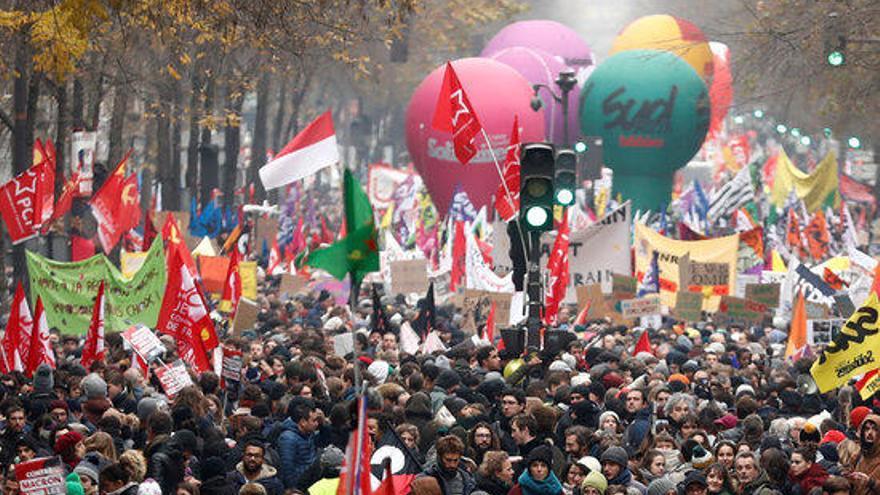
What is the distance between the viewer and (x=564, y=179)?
66.1 ft

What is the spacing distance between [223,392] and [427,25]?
43.1 metres

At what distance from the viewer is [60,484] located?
37.7ft

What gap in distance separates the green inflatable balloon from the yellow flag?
30850 millimetres

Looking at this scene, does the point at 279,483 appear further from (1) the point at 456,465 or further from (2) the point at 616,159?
(2) the point at 616,159

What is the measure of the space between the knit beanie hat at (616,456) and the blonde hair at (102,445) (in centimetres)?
284

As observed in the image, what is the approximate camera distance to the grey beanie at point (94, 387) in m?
15.1

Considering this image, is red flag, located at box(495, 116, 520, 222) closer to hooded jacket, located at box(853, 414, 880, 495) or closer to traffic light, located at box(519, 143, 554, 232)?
traffic light, located at box(519, 143, 554, 232)

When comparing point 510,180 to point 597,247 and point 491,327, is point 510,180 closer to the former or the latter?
point 491,327

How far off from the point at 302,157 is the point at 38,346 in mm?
3915

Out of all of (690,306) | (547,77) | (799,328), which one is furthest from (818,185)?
(799,328)

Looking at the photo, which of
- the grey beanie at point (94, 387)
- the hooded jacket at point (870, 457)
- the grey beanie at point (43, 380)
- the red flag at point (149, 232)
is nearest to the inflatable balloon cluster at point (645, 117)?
the red flag at point (149, 232)

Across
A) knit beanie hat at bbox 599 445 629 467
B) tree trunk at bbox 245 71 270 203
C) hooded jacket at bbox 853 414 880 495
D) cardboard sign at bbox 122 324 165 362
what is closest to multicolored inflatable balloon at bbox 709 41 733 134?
tree trunk at bbox 245 71 270 203

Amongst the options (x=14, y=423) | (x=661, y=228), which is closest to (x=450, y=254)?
(x=661, y=228)

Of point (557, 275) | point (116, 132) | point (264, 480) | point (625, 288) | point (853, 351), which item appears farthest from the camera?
point (116, 132)
